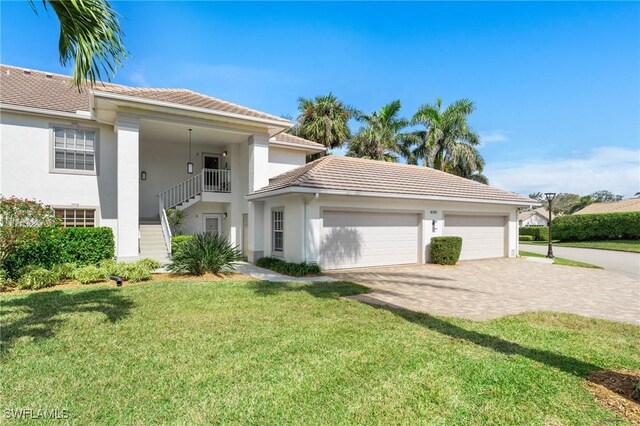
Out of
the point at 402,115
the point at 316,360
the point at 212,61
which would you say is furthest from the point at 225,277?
the point at 402,115

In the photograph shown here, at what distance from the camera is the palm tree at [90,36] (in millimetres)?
4570

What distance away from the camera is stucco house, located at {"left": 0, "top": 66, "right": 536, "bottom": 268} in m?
12.2

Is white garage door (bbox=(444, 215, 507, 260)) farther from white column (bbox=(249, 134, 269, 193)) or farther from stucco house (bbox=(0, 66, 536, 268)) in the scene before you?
white column (bbox=(249, 134, 269, 193))

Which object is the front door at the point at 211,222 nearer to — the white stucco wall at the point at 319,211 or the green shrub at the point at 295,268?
the white stucco wall at the point at 319,211

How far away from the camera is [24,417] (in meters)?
3.05

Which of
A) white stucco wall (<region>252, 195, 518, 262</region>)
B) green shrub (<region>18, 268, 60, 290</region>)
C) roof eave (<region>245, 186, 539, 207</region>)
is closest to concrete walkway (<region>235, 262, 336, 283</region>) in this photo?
white stucco wall (<region>252, 195, 518, 262</region>)

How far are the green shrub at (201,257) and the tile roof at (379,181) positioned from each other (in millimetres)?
3019

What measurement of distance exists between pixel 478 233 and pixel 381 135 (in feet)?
50.2

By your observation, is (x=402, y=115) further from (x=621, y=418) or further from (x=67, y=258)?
(x=621, y=418)

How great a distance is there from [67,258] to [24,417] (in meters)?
9.61

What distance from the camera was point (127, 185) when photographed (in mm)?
12242

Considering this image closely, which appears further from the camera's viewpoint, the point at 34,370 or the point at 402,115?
the point at 402,115

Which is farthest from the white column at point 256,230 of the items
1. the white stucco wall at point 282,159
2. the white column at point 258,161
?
the white stucco wall at point 282,159

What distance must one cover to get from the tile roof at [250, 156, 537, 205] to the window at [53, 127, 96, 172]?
22.6ft
